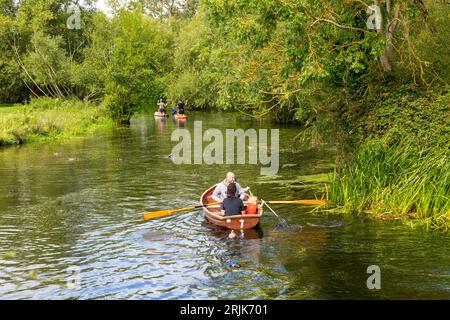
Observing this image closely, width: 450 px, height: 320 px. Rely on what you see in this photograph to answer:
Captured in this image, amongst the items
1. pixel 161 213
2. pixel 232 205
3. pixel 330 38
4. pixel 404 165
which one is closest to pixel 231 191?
pixel 232 205

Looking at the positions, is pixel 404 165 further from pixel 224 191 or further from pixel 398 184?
pixel 224 191

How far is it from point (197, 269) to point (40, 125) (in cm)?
3027

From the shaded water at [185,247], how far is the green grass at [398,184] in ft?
2.43

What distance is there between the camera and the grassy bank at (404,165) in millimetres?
16531

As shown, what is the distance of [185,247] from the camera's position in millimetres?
15281

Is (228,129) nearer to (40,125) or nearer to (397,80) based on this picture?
(40,125)

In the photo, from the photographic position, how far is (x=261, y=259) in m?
14.1

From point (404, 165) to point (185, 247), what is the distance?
7196 mm

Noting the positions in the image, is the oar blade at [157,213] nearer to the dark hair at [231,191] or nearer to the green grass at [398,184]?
the dark hair at [231,191]

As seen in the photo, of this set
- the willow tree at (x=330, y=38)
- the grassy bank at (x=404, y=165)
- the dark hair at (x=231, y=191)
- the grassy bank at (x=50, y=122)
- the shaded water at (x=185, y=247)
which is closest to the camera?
the shaded water at (x=185, y=247)

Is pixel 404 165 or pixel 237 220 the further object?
pixel 404 165

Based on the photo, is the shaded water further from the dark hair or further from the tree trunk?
the tree trunk

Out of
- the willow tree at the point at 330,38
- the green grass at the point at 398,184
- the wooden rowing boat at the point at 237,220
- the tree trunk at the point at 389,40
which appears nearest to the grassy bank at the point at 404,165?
the green grass at the point at 398,184

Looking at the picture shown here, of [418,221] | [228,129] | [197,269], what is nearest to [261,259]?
[197,269]
